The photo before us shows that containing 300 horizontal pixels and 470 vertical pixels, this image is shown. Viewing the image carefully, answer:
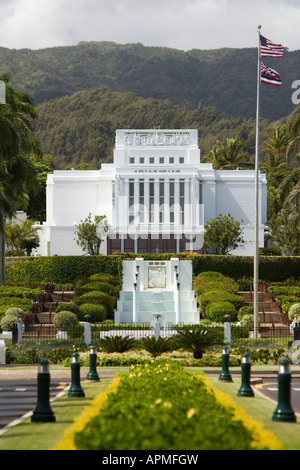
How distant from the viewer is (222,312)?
1783 inches

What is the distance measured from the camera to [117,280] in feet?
187

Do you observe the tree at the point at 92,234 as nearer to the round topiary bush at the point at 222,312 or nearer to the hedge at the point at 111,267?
the hedge at the point at 111,267

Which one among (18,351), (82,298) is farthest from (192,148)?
(18,351)

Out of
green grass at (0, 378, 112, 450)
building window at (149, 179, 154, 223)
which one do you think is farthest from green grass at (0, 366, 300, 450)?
building window at (149, 179, 154, 223)

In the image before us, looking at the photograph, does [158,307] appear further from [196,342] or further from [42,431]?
[42,431]

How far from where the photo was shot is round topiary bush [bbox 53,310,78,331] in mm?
39062

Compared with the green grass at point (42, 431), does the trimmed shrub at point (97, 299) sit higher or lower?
higher

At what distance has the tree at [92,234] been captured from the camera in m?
67.1

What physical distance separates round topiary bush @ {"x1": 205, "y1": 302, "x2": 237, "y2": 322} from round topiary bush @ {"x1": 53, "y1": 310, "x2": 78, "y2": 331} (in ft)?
30.1

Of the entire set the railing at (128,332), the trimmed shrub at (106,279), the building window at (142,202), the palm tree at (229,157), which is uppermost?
the palm tree at (229,157)

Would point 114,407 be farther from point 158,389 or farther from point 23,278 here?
point 23,278

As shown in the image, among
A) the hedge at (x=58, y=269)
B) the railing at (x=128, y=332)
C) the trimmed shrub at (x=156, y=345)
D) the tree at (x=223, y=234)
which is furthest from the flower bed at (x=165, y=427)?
the tree at (x=223, y=234)

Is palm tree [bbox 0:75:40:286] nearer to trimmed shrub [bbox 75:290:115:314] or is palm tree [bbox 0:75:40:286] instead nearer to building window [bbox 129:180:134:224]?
trimmed shrub [bbox 75:290:115:314]

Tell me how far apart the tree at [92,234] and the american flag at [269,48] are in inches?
1219
